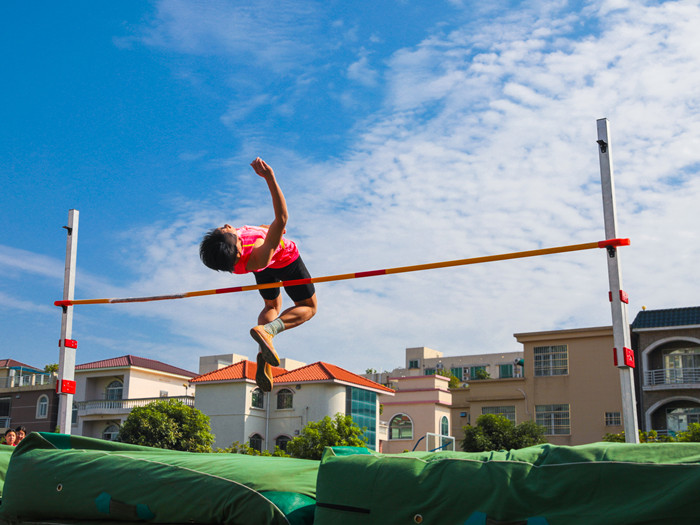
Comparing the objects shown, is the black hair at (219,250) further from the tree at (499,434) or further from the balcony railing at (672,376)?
the balcony railing at (672,376)

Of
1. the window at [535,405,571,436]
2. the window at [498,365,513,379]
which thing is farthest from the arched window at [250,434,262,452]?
the window at [498,365,513,379]

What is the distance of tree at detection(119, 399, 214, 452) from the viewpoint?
28891 millimetres

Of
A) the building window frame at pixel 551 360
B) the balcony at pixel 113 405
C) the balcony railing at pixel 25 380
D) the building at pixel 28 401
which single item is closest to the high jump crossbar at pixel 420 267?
the building window frame at pixel 551 360

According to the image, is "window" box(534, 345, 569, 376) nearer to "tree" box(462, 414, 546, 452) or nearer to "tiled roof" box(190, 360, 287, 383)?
"tree" box(462, 414, 546, 452)

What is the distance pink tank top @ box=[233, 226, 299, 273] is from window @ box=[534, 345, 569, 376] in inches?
1068

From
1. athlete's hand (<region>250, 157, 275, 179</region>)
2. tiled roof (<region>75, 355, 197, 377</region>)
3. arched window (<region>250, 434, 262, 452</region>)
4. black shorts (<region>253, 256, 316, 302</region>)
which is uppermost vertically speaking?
tiled roof (<region>75, 355, 197, 377</region>)

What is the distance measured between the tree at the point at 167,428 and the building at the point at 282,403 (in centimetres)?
401

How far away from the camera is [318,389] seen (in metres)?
32.9

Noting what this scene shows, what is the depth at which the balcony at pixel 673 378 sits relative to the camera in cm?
2852

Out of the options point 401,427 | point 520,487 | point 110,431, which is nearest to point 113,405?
point 110,431

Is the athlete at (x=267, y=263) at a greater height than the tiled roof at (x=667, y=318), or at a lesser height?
lesser

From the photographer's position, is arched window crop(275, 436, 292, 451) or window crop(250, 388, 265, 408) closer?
arched window crop(275, 436, 292, 451)

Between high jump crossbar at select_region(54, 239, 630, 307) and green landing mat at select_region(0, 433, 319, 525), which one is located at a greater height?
high jump crossbar at select_region(54, 239, 630, 307)

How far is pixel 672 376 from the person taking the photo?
29172 mm
